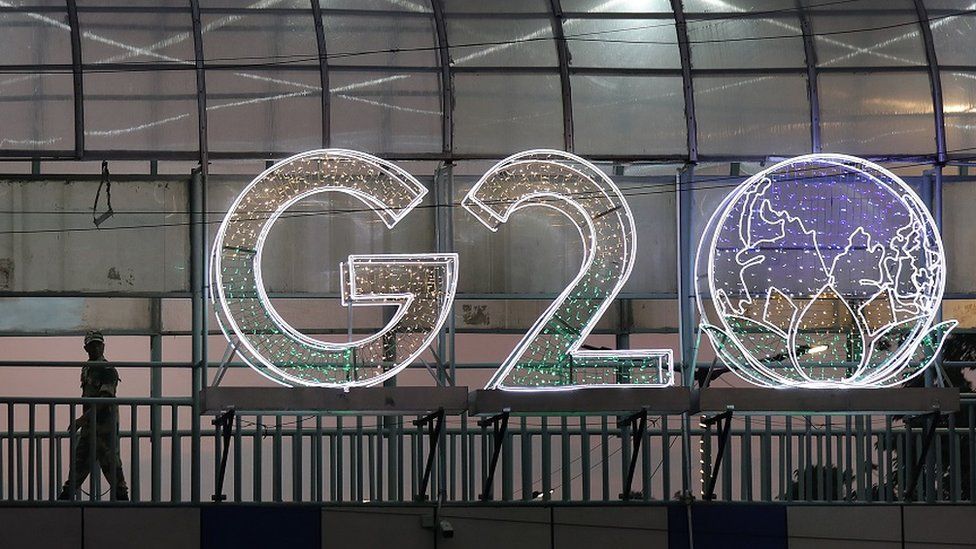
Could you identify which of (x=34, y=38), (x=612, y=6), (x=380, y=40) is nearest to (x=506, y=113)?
(x=380, y=40)

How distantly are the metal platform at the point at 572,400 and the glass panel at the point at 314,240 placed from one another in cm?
241

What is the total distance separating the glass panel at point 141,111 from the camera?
61.5 ft

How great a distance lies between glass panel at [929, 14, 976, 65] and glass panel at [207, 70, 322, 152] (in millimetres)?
6663

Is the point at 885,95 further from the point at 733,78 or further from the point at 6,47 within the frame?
the point at 6,47

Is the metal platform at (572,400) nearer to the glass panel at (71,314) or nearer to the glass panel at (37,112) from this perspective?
the glass panel at (71,314)

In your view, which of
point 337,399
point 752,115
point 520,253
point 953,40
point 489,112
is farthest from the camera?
point 953,40

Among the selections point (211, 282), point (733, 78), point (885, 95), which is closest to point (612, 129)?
point (733, 78)

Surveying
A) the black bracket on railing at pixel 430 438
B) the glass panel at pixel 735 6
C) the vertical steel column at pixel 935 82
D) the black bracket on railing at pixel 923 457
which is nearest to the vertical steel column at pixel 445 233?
the black bracket on railing at pixel 430 438

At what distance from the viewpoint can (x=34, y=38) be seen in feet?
61.7

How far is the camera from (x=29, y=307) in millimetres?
19156

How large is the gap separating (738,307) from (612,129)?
229 cm

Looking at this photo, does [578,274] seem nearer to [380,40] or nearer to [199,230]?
[380,40]

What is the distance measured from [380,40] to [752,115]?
13.1 ft

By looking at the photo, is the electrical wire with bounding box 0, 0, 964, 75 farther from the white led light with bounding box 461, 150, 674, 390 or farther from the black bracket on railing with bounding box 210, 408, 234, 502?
the black bracket on railing with bounding box 210, 408, 234, 502
